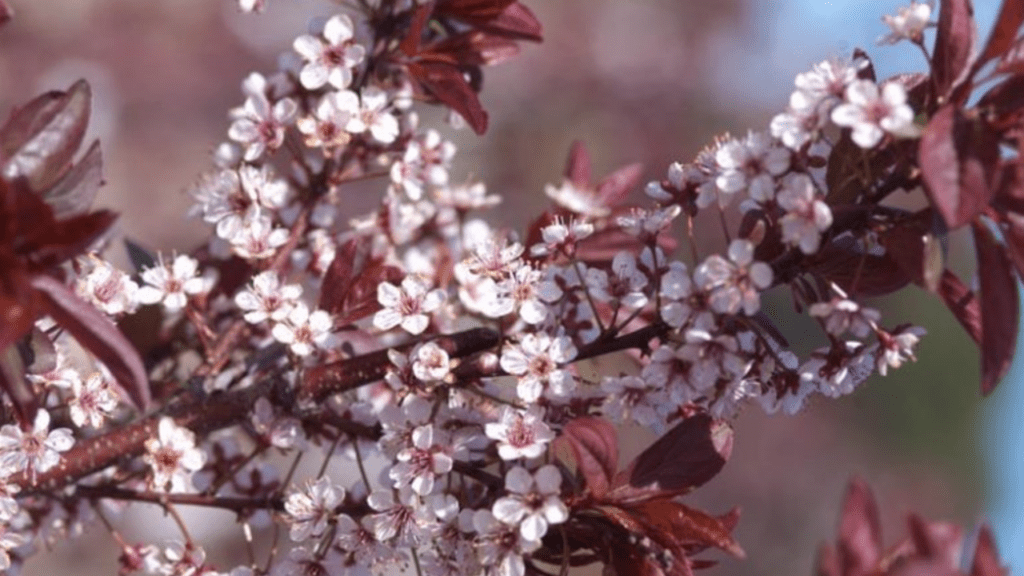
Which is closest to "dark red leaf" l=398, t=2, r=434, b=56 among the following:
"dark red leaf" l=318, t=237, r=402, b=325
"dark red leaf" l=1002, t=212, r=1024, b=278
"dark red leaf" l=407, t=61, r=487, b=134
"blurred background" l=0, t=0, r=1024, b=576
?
"dark red leaf" l=407, t=61, r=487, b=134

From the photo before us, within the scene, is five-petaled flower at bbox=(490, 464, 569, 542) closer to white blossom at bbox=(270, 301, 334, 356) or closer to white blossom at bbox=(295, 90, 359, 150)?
white blossom at bbox=(270, 301, 334, 356)

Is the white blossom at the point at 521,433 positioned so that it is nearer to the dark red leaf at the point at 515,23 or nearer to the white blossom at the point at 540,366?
the white blossom at the point at 540,366

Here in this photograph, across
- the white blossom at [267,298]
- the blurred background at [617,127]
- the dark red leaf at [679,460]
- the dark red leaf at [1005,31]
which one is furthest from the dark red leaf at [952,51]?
the blurred background at [617,127]

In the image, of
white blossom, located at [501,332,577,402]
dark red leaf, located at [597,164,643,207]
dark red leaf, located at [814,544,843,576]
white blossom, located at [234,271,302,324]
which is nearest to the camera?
dark red leaf, located at [814,544,843,576]

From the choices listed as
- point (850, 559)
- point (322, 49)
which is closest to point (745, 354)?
point (850, 559)

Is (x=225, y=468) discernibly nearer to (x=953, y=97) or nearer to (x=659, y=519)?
(x=659, y=519)

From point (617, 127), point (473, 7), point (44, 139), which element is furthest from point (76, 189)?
point (617, 127)
